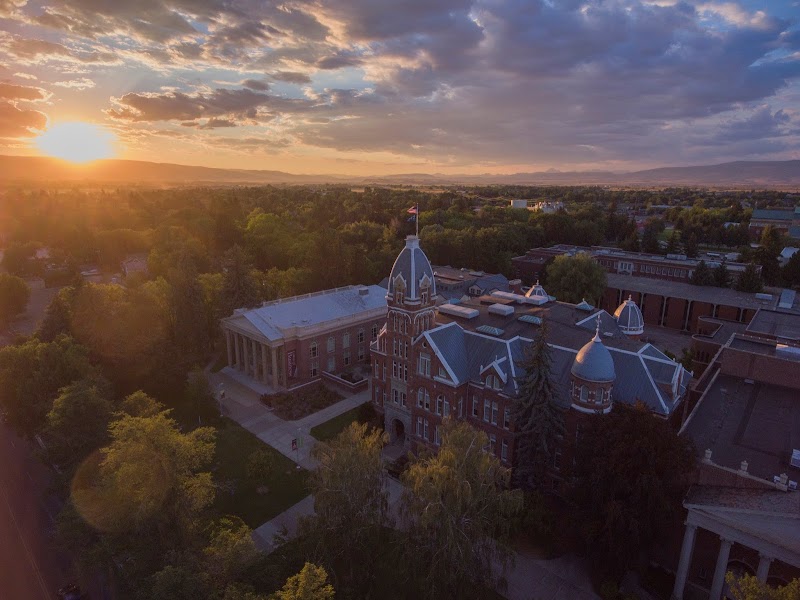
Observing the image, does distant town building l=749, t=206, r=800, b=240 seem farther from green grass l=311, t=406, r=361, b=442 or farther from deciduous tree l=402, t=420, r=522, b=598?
deciduous tree l=402, t=420, r=522, b=598

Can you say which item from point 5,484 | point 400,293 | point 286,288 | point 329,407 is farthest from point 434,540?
point 286,288

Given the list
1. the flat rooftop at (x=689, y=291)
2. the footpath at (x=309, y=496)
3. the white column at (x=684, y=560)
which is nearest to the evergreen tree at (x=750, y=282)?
the flat rooftop at (x=689, y=291)

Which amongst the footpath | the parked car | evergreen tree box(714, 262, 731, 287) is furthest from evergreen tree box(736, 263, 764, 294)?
the parked car

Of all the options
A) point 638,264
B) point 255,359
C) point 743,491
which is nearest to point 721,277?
point 638,264

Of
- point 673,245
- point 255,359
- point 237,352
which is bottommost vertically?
point 237,352

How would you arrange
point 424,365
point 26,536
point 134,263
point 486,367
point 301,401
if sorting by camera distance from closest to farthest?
1. point 26,536
2. point 486,367
3. point 424,365
4. point 301,401
5. point 134,263

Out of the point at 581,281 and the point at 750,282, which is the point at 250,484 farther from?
the point at 750,282

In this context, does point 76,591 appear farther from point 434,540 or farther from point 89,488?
point 434,540
